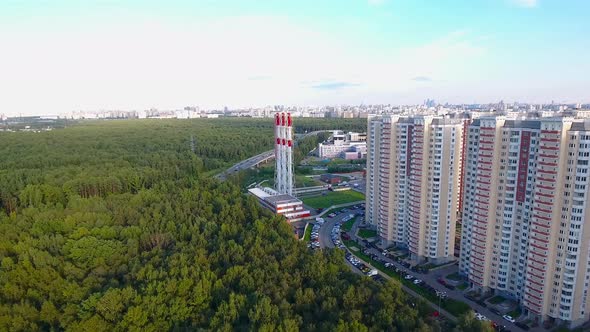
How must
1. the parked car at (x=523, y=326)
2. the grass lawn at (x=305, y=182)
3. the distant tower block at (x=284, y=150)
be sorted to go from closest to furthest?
the parked car at (x=523, y=326) → the distant tower block at (x=284, y=150) → the grass lawn at (x=305, y=182)

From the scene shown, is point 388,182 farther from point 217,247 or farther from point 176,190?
point 176,190

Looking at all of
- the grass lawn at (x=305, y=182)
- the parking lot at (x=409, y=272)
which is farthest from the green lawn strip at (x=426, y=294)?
the grass lawn at (x=305, y=182)

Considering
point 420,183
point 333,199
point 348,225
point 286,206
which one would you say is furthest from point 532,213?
point 333,199

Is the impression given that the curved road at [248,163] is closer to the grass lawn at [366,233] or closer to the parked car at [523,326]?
the grass lawn at [366,233]

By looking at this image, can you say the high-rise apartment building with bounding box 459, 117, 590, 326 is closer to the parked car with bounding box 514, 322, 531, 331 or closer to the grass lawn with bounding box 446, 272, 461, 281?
the parked car with bounding box 514, 322, 531, 331

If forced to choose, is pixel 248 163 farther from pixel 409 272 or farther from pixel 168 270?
pixel 168 270

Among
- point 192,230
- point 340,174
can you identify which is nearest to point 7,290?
point 192,230
